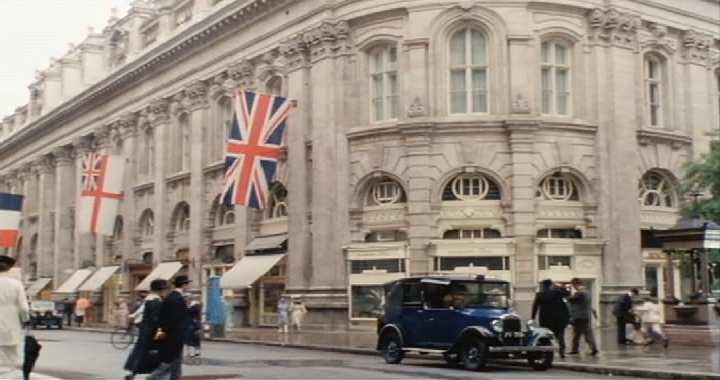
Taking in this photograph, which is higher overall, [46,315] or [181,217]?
[181,217]

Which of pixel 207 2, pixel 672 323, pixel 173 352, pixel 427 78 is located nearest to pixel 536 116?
pixel 427 78

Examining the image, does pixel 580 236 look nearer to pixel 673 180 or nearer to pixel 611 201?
pixel 611 201

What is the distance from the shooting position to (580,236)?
34.8 m

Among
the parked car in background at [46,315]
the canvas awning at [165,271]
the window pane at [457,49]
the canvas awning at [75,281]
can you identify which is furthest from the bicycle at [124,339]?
the canvas awning at [75,281]

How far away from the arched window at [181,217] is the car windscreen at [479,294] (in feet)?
92.6

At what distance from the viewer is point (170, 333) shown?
12438mm

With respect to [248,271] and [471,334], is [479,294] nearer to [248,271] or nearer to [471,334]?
[471,334]

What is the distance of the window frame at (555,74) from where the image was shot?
34.9 m

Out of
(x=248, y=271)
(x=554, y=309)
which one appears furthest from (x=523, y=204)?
(x=248, y=271)

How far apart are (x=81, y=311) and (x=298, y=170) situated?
18.9m

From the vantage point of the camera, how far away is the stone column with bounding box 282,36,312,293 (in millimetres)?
37156

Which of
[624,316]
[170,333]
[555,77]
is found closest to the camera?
[170,333]

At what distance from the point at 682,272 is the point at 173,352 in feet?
86.7

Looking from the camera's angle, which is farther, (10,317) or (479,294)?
(479,294)
